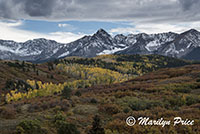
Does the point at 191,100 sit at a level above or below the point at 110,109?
above

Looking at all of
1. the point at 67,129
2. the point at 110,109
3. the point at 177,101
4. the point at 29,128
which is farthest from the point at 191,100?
the point at 29,128

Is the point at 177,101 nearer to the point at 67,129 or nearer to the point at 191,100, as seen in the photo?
the point at 191,100

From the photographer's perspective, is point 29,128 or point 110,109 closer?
point 29,128

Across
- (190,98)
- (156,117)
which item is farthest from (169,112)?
(190,98)

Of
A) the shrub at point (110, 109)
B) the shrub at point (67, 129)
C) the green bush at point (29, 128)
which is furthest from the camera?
the shrub at point (110, 109)

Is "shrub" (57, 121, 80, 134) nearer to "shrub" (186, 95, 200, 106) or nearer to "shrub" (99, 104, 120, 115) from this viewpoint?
"shrub" (99, 104, 120, 115)

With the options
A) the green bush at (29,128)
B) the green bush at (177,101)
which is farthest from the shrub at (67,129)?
the green bush at (177,101)

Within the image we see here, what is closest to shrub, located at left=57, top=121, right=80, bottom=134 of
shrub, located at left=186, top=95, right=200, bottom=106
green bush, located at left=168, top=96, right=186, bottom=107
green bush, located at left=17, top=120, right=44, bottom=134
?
green bush, located at left=17, top=120, right=44, bottom=134

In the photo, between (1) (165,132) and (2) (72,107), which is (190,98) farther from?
(2) (72,107)

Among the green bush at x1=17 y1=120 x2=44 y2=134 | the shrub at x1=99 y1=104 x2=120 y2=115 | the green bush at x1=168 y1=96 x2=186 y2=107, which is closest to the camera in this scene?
the green bush at x1=17 y1=120 x2=44 y2=134

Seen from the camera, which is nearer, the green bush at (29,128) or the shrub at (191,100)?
the green bush at (29,128)

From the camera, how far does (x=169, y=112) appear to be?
56.1 ft

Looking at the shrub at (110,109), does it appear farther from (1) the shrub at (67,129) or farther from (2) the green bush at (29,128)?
(2) the green bush at (29,128)

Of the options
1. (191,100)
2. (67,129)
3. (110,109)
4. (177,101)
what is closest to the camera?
(67,129)
